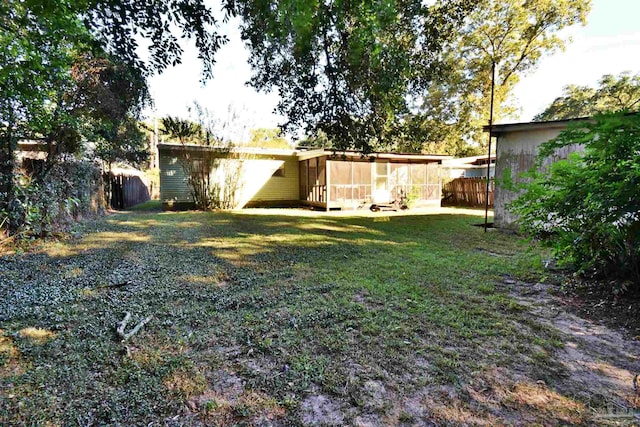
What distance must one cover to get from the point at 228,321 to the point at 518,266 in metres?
4.12

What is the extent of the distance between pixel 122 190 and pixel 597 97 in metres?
28.2

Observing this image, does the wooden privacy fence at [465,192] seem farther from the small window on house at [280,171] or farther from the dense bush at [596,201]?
the dense bush at [596,201]

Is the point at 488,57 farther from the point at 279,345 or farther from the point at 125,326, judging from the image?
the point at 125,326

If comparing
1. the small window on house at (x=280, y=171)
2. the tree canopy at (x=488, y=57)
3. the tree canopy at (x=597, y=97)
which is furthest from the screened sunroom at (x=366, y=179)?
the tree canopy at (x=597, y=97)

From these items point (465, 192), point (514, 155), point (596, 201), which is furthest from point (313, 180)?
point (596, 201)

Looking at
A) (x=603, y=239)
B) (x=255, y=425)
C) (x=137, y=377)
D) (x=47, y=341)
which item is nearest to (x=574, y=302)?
(x=603, y=239)

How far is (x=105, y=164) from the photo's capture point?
11914 millimetres

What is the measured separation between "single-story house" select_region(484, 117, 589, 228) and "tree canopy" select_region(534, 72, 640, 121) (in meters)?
13.0

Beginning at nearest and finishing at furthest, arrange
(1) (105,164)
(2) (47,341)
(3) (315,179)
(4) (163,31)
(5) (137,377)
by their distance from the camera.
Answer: (5) (137,377) < (2) (47,341) < (4) (163,31) < (1) (105,164) < (3) (315,179)

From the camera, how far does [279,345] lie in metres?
2.25

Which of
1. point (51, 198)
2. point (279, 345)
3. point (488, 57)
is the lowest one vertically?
point (279, 345)

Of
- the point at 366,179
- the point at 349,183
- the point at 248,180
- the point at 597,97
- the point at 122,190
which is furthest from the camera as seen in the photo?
the point at 597,97

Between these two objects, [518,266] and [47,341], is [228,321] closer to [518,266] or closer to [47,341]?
[47,341]

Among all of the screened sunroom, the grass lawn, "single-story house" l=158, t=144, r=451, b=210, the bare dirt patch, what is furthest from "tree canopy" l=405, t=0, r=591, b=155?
the bare dirt patch
